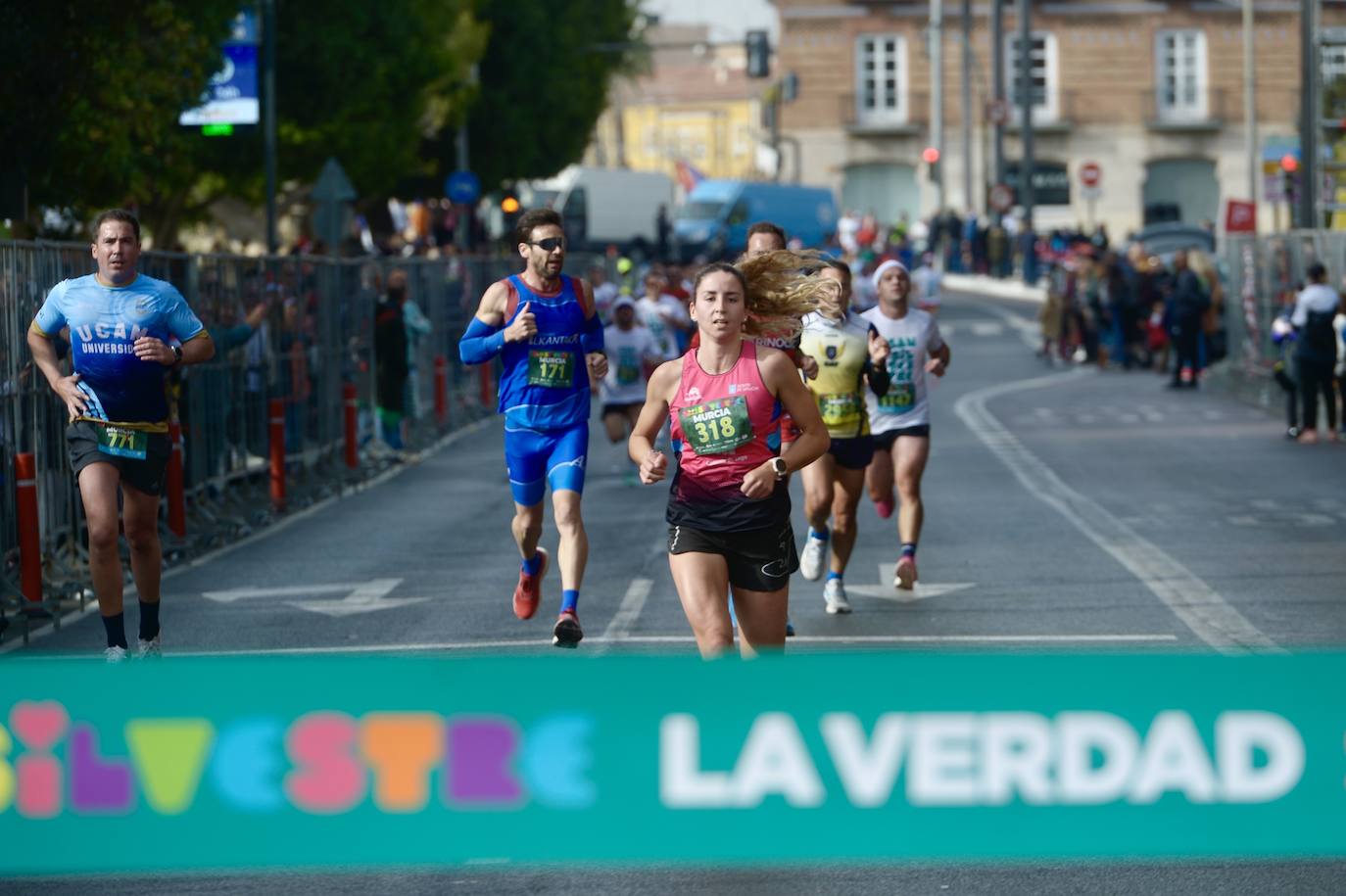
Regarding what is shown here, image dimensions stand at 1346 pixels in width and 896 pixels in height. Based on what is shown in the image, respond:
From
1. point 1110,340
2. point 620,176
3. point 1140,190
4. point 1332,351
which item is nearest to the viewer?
point 1332,351

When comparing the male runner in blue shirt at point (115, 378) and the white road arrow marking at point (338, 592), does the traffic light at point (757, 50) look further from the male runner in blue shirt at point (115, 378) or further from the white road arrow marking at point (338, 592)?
the male runner in blue shirt at point (115, 378)

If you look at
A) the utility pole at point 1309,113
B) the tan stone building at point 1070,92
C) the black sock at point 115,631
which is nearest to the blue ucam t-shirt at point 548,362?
the black sock at point 115,631

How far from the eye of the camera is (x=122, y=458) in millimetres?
10695

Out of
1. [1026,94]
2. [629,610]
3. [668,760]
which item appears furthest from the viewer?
[1026,94]

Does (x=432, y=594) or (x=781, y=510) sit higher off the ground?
(x=781, y=510)

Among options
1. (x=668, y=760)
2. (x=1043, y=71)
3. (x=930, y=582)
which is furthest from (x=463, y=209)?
(x=668, y=760)

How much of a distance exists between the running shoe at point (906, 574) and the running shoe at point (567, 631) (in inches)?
123

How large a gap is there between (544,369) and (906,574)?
2.86m

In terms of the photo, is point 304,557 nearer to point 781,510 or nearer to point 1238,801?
point 781,510

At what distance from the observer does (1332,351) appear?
79.9 ft

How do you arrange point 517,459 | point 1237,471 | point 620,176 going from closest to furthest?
point 517,459 → point 1237,471 → point 620,176

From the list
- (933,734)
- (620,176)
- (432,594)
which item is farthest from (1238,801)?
(620,176)

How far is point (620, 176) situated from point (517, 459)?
6079 centimetres

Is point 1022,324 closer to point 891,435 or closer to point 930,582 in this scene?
point 930,582
